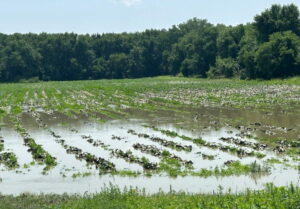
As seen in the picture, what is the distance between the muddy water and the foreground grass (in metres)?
1.58

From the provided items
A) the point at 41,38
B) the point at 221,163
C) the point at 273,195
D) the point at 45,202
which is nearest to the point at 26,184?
the point at 45,202

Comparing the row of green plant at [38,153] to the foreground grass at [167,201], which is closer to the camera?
the foreground grass at [167,201]

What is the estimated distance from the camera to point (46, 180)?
711 inches

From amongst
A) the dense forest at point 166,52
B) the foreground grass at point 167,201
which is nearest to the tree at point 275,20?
the dense forest at point 166,52

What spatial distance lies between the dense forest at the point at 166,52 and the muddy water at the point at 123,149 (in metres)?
46.9

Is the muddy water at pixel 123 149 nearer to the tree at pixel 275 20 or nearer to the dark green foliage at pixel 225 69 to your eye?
the tree at pixel 275 20

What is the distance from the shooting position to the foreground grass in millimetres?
11352

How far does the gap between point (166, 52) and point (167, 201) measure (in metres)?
133

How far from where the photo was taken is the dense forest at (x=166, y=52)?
80.8 meters

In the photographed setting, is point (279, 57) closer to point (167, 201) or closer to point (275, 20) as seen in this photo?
point (275, 20)

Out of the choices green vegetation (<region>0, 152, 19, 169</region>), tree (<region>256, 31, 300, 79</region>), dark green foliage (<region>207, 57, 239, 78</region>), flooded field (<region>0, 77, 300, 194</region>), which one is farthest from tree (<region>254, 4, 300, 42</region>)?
green vegetation (<region>0, 152, 19, 169</region>)

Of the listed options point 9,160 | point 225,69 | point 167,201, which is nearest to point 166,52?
point 225,69

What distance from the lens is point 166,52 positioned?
14400 centimetres

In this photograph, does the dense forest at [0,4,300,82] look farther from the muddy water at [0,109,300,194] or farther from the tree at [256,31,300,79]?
the muddy water at [0,109,300,194]
